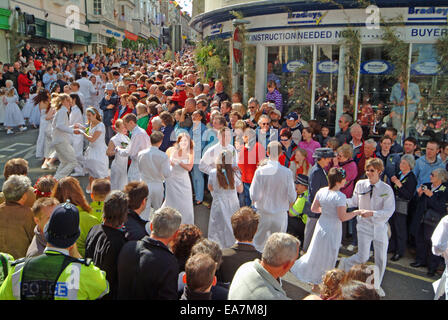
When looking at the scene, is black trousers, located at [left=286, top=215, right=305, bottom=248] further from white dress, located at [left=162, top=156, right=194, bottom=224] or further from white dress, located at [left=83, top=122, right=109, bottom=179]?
white dress, located at [left=83, top=122, right=109, bottom=179]

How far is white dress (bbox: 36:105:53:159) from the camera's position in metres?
10.6

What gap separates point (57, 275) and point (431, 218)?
514cm

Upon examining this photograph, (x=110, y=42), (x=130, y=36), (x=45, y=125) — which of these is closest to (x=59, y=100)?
(x=45, y=125)

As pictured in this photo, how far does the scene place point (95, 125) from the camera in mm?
8195

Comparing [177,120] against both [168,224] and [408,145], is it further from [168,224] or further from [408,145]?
[168,224]

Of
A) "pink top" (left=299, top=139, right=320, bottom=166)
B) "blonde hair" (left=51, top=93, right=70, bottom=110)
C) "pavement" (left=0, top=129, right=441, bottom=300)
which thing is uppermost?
"blonde hair" (left=51, top=93, right=70, bottom=110)

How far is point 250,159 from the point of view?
23.2ft

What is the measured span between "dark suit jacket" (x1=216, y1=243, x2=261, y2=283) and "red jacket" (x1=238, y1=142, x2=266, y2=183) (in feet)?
10.4

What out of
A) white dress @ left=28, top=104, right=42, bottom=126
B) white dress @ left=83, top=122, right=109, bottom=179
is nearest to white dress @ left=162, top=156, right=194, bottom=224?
white dress @ left=83, top=122, right=109, bottom=179

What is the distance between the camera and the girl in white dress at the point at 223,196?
Answer: 614 cm

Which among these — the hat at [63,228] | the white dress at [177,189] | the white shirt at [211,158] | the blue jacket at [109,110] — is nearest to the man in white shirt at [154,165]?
the white dress at [177,189]

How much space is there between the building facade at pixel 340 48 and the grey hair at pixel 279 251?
8076 millimetres

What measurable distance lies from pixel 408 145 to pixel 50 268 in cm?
597

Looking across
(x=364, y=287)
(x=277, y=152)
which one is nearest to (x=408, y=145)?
(x=277, y=152)
